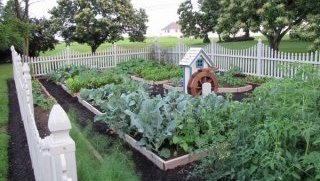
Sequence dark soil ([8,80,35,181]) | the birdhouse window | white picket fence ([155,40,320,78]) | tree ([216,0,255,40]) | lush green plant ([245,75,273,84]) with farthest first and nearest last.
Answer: tree ([216,0,255,40])
lush green plant ([245,75,273,84])
white picket fence ([155,40,320,78])
the birdhouse window
dark soil ([8,80,35,181])

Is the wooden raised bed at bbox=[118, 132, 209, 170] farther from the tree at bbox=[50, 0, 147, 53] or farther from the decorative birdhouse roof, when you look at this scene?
the tree at bbox=[50, 0, 147, 53]

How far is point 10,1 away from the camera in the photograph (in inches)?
691

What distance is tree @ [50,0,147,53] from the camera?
65.4ft

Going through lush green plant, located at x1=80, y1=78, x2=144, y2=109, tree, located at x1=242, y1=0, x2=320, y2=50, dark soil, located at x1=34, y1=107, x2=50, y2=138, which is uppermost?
tree, located at x1=242, y1=0, x2=320, y2=50

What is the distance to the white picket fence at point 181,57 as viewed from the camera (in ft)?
38.4

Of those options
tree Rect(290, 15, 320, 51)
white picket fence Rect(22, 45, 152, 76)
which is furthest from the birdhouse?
white picket fence Rect(22, 45, 152, 76)

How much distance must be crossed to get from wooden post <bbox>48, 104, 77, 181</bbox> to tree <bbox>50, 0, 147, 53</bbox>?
1795 cm

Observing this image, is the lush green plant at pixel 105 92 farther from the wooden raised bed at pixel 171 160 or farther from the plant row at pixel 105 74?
the wooden raised bed at pixel 171 160

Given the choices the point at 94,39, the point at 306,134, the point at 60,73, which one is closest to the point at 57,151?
the point at 306,134

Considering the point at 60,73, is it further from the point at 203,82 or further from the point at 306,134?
the point at 306,134

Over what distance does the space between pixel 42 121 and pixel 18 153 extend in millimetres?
1487

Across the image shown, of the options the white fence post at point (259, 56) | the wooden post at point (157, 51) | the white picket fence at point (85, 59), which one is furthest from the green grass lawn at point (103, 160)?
the wooden post at point (157, 51)

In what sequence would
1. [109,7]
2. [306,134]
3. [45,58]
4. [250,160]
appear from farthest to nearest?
1. [109,7]
2. [45,58]
3. [250,160]
4. [306,134]

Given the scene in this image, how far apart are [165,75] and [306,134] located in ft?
33.1
